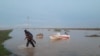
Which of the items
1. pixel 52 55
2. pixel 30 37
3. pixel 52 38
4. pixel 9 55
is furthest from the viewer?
pixel 52 38

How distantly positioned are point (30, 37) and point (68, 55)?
7.32 meters

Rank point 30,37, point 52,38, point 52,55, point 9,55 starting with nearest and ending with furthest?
point 9,55, point 52,55, point 30,37, point 52,38

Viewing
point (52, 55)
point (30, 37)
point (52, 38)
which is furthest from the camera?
point (52, 38)

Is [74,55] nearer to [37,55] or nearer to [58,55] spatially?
[58,55]

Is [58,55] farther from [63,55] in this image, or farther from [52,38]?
[52,38]

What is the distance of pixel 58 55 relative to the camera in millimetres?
19531

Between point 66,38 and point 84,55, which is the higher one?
point 84,55

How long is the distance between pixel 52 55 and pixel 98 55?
13.3 ft

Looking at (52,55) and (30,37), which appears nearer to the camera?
(52,55)

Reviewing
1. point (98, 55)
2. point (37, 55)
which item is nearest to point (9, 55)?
point (37, 55)

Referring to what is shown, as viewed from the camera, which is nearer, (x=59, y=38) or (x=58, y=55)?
(x=58, y=55)

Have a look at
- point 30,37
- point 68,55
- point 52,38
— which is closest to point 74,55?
point 68,55

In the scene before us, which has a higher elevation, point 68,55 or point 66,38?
point 68,55

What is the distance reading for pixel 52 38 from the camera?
4797cm
